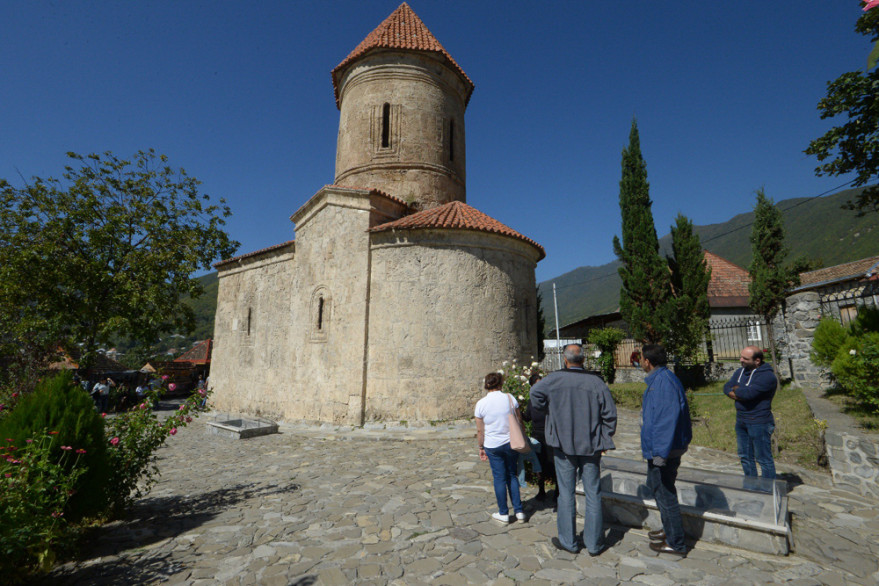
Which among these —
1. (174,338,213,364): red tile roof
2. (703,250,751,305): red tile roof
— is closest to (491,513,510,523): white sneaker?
(703,250,751,305): red tile roof

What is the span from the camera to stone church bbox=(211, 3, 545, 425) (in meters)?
8.84

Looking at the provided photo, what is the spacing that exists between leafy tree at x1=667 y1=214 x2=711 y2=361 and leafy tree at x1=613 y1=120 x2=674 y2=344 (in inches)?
16.2

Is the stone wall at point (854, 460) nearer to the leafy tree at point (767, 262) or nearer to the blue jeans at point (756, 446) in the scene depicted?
the blue jeans at point (756, 446)

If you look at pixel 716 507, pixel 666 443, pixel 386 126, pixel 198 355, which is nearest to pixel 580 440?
pixel 666 443

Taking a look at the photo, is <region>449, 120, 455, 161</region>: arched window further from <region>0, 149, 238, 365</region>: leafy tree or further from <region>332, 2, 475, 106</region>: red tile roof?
<region>0, 149, 238, 365</region>: leafy tree

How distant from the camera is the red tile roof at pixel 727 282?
68.0 feet

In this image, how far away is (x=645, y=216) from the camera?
1462cm

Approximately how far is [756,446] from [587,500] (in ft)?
7.76

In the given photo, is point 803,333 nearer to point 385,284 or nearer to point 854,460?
point 854,460

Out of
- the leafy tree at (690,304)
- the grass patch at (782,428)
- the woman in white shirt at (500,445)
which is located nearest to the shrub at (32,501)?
the woman in white shirt at (500,445)

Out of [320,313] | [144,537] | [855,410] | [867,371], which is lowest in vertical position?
[144,537]

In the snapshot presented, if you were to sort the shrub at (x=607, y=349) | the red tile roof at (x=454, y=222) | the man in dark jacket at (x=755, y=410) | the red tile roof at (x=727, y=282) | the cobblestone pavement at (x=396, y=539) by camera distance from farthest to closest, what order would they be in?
1. the red tile roof at (x=727, y=282)
2. the shrub at (x=607, y=349)
3. the red tile roof at (x=454, y=222)
4. the man in dark jacket at (x=755, y=410)
5. the cobblestone pavement at (x=396, y=539)

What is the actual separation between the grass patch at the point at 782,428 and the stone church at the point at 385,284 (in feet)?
12.7

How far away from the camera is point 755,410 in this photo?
14.2 ft
